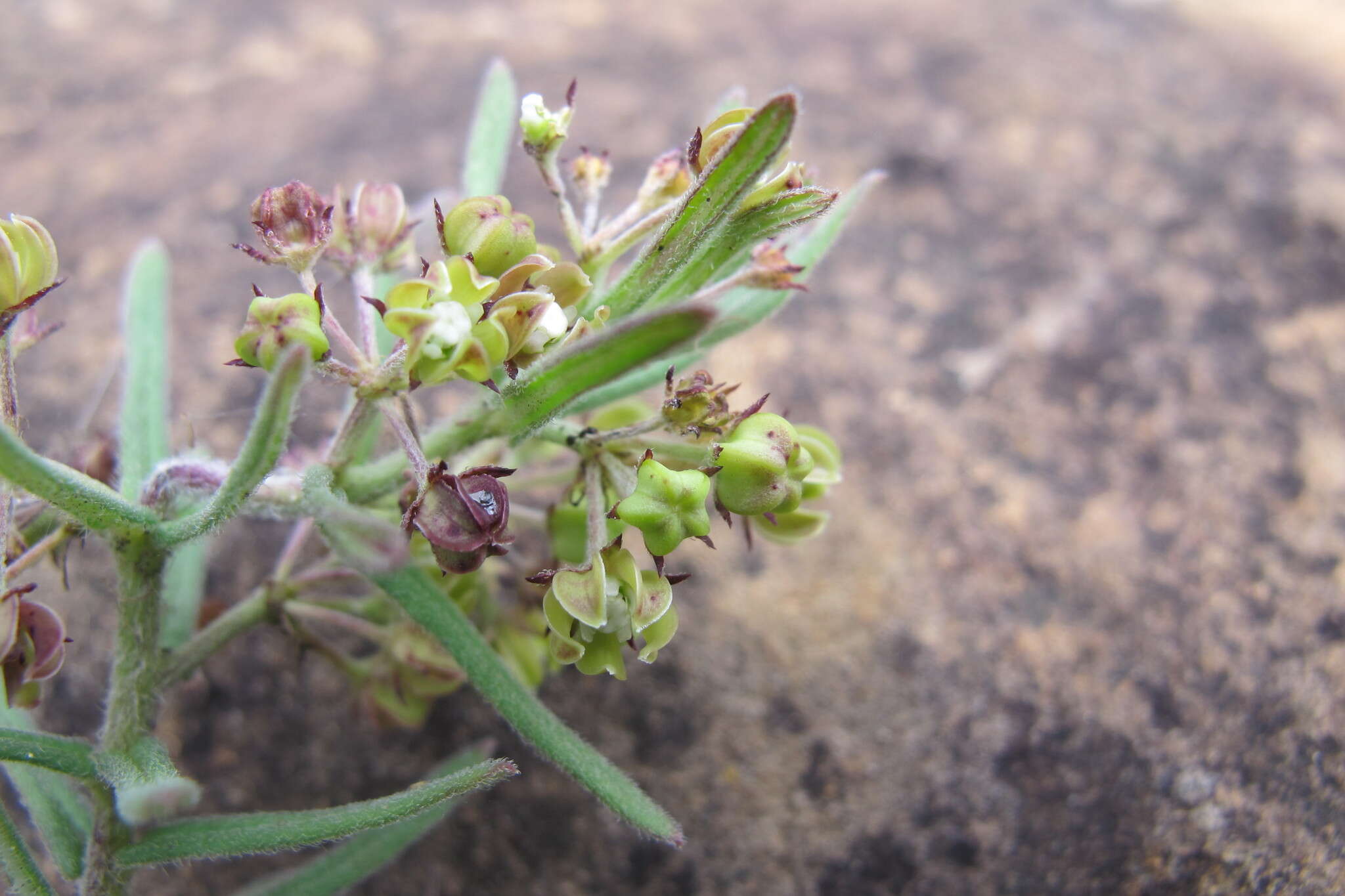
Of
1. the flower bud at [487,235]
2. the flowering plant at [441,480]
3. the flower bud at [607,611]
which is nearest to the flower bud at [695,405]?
the flowering plant at [441,480]

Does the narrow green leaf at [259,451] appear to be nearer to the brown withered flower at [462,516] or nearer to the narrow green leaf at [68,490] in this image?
the narrow green leaf at [68,490]

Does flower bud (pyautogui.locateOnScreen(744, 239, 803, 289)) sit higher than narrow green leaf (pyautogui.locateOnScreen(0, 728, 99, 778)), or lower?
higher

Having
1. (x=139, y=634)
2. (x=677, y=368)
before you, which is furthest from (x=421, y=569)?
(x=677, y=368)

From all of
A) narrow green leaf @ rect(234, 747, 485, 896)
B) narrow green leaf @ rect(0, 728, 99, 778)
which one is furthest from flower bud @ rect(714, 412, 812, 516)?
narrow green leaf @ rect(0, 728, 99, 778)

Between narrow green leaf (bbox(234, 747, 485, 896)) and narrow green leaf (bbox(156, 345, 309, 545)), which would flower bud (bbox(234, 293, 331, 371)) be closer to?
narrow green leaf (bbox(156, 345, 309, 545))

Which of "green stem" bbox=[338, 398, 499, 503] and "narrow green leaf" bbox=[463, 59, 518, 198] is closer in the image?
"green stem" bbox=[338, 398, 499, 503]

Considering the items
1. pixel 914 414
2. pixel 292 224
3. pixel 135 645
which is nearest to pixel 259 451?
pixel 292 224

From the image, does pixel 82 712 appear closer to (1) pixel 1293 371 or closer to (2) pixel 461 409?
(2) pixel 461 409
